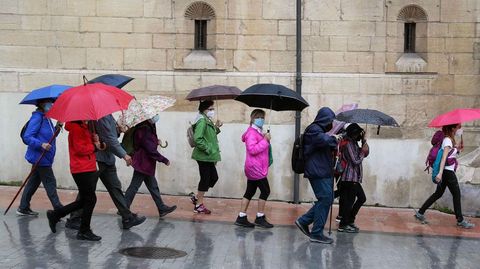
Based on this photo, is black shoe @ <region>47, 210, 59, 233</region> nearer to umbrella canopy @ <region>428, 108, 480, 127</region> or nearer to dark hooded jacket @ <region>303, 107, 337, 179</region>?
dark hooded jacket @ <region>303, 107, 337, 179</region>

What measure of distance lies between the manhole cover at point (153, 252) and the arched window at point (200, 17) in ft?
16.8

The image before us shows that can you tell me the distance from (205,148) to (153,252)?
2.60 metres

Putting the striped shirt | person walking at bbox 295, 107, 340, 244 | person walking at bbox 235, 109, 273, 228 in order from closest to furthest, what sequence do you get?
person walking at bbox 295, 107, 340, 244, the striped shirt, person walking at bbox 235, 109, 273, 228

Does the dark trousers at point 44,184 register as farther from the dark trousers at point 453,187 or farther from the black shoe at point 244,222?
the dark trousers at point 453,187

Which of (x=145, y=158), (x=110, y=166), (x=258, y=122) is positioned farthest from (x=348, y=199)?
(x=110, y=166)

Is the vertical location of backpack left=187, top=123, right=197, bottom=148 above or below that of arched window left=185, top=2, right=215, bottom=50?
below

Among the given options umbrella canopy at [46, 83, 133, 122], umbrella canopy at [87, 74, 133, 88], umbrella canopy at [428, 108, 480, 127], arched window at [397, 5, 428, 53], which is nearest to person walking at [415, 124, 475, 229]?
umbrella canopy at [428, 108, 480, 127]

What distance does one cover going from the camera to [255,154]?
9570 mm

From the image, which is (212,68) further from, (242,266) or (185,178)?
(242,266)

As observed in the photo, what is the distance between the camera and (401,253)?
8.51m

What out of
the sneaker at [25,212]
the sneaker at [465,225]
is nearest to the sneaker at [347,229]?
the sneaker at [465,225]

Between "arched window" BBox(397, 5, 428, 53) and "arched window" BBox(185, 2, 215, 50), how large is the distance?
3417 millimetres

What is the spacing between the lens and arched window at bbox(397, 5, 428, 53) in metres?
12.2

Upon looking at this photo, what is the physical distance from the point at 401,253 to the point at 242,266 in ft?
7.24
